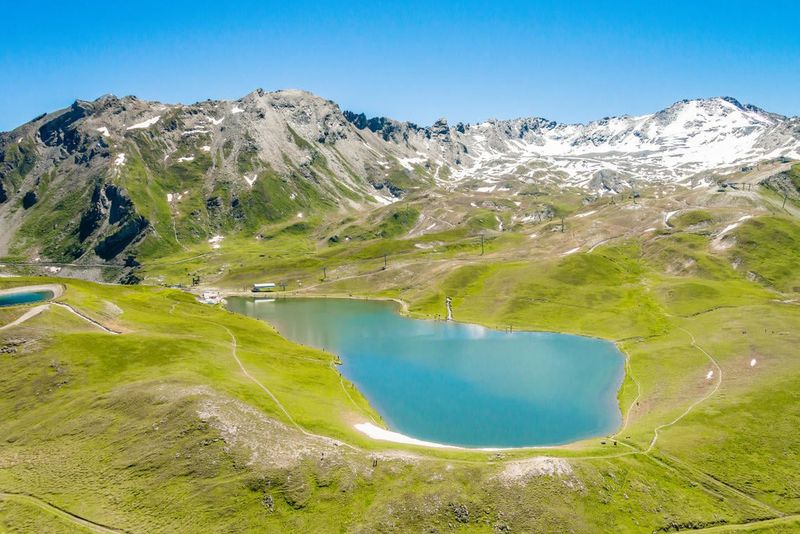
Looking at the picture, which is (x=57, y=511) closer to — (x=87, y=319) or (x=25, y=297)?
(x=87, y=319)

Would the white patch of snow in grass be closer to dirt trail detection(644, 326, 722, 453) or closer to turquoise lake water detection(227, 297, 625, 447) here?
turquoise lake water detection(227, 297, 625, 447)

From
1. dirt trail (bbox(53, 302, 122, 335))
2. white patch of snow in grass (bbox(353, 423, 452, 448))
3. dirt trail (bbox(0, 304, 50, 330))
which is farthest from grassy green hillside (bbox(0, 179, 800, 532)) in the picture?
white patch of snow in grass (bbox(353, 423, 452, 448))

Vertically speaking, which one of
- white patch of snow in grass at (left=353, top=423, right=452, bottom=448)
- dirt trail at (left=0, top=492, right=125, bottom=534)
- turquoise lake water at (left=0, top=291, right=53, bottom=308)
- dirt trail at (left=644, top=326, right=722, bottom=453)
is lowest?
dirt trail at (left=644, top=326, right=722, bottom=453)

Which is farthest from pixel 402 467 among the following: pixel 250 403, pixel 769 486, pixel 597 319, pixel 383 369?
pixel 597 319

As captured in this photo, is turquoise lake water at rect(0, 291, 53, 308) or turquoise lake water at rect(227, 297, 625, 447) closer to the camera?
turquoise lake water at rect(227, 297, 625, 447)

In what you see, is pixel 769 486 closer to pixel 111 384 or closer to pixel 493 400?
pixel 493 400

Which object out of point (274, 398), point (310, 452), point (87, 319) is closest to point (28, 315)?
point (87, 319)
